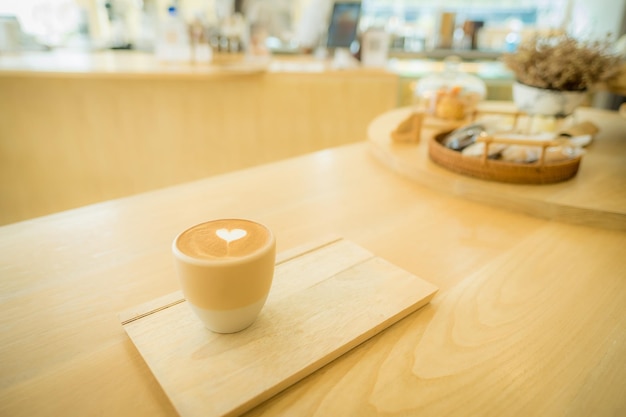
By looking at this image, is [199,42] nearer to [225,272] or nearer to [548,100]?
[548,100]

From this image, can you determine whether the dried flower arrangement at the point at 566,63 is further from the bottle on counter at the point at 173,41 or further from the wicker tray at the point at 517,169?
the bottle on counter at the point at 173,41

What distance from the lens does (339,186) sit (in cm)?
95

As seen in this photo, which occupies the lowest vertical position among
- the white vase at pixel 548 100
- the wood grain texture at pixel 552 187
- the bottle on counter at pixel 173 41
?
the wood grain texture at pixel 552 187

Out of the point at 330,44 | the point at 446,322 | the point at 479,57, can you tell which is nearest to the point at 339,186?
the point at 446,322

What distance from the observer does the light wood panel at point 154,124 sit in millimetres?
2074

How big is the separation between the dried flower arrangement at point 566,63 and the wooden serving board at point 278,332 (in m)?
1.00

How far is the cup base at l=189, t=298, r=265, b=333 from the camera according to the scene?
0.43 m

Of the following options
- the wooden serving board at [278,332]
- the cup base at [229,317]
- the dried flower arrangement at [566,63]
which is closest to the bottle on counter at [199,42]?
the dried flower arrangement at [566,63]

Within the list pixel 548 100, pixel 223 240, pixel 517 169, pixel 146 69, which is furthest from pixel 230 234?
pixel 146 69

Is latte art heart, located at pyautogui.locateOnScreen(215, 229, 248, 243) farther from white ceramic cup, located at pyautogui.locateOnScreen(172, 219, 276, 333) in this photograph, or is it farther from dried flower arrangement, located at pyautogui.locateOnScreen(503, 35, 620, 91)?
dried flower arrangement, located at pyautogui.locateOnScreen(503, 35, 620, 91)

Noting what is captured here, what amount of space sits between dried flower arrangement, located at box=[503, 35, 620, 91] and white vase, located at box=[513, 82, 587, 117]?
22 millimetres

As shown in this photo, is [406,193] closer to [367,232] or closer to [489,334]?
[367,232]

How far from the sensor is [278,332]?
18.3 inches

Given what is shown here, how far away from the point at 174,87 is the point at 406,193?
1.74m
